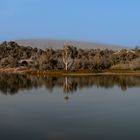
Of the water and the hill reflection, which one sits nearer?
the water

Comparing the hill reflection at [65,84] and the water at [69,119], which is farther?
the hill reflection at [65,84]

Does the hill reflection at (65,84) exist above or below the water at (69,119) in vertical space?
below

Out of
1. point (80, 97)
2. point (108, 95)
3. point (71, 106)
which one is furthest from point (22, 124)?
point (108, 95)

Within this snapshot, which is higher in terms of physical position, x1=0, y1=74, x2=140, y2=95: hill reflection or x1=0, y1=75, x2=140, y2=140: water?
x1=0, y1=75, x2=140, y2=140: water

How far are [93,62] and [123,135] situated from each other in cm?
6182

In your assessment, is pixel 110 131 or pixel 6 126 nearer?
pixel 110 131

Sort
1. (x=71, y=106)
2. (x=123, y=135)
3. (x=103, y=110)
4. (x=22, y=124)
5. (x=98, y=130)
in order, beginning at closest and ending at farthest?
(x=123, y=135) < (x=98, y=130) < (x=22, y=124) < (x=103, y=110) < (x=71, y=106)

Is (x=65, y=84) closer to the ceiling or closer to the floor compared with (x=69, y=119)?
closer to the floor

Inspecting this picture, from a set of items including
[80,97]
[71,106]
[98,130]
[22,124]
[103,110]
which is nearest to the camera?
[98,130]

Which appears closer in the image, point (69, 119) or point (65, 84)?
point (69, 119)

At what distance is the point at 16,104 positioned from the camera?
23516mm

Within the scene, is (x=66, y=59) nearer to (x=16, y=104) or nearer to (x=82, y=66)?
(x=82, y=66)

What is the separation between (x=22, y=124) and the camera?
16625mm

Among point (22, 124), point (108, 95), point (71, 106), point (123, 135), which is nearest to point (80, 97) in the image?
point (108, 95)
